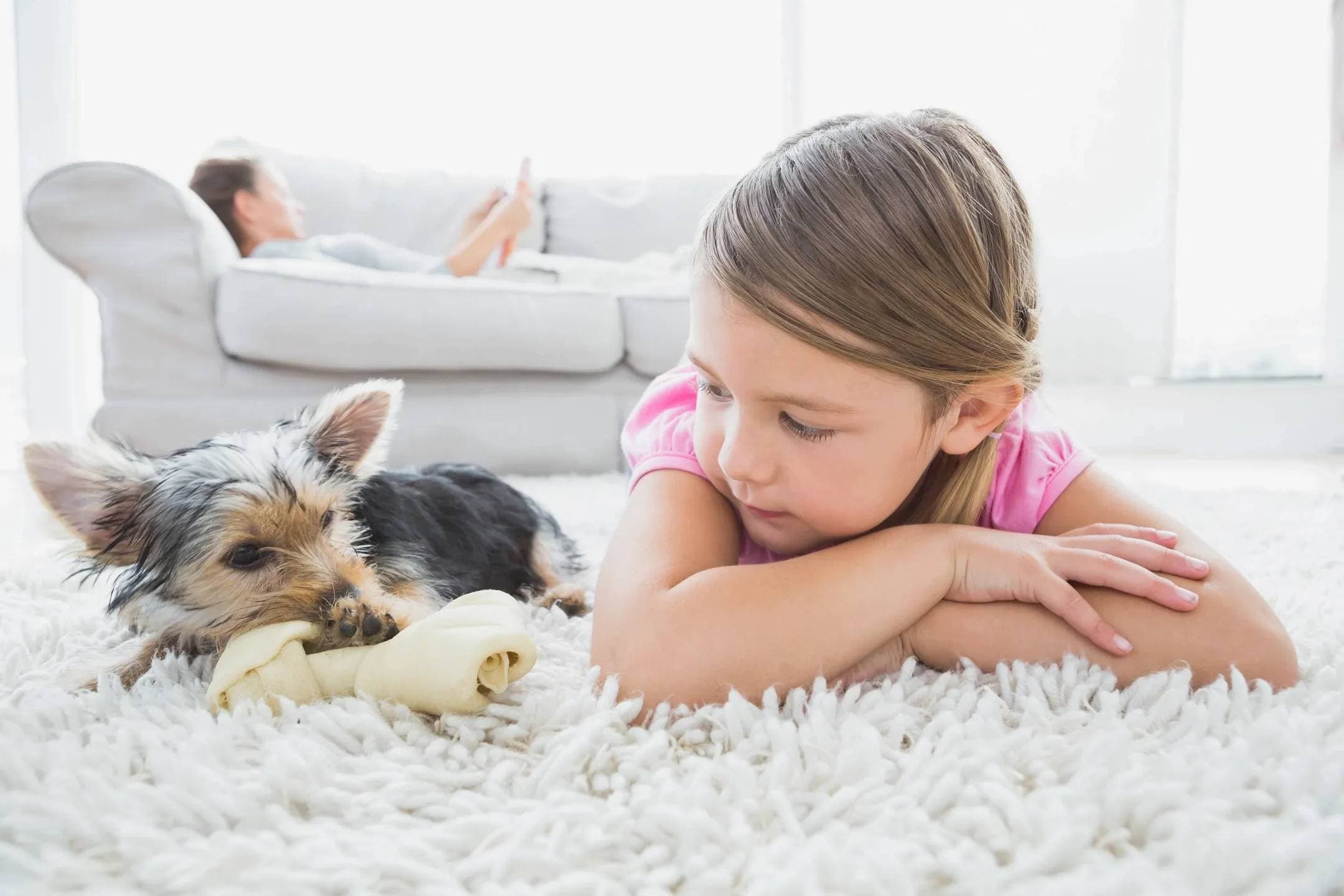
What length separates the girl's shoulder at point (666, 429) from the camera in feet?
3.76

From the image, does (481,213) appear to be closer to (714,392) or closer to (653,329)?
(653,329)

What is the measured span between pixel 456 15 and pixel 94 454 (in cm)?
502

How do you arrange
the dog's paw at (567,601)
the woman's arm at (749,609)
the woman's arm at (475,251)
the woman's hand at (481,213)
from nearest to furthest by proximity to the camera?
the woman's arm at (749,609)
the dog's paw at (567,601)
the woman's arm at (475,251)
the woman's hand at (481,213)

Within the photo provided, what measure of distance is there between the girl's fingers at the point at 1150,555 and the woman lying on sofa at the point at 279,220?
3.01m

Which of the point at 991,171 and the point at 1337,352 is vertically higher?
the point at 991,171

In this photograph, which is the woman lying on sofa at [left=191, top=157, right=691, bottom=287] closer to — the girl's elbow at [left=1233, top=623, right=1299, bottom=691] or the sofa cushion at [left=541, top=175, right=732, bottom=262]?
the sofa cushion at [left=541, top=175, right=732, bottom=262]

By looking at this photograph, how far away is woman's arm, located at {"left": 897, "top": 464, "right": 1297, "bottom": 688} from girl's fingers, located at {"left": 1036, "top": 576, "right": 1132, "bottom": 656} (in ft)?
0.04

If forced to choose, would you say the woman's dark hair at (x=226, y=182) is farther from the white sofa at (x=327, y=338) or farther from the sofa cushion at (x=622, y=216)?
the sofa cushion at (x=622, y=216)

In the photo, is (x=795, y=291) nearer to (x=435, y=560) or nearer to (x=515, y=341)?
(x=435, y=560)

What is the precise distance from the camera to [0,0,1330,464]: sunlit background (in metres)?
4.54

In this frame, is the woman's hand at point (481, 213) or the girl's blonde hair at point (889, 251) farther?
the woman's hand at point (481, 213)

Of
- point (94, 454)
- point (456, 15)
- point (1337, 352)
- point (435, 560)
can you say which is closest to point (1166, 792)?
point (435, 560)

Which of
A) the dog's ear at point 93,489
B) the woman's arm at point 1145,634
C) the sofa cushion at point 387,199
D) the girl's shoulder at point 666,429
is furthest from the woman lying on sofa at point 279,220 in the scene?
the woman's arm at point 1145,634

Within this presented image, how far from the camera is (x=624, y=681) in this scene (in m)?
0.90
